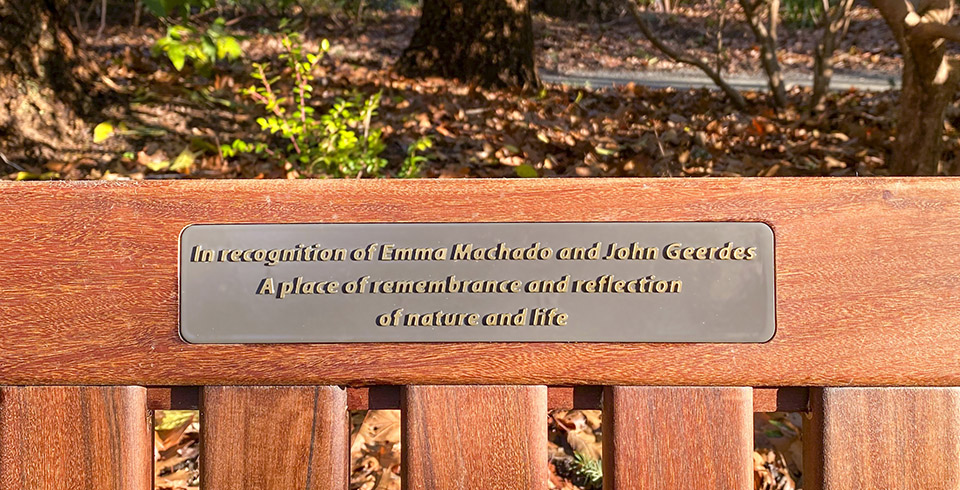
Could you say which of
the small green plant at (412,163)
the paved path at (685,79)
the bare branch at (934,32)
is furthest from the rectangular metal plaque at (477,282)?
the paved path at (685,79)

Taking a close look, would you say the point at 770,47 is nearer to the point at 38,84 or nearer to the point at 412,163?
the point at 412,163

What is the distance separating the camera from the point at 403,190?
0.99 m

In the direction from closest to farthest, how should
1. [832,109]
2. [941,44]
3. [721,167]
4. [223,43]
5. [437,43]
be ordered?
[941,44] → [223,43] → [721,167] → [832,109] → [437,43]

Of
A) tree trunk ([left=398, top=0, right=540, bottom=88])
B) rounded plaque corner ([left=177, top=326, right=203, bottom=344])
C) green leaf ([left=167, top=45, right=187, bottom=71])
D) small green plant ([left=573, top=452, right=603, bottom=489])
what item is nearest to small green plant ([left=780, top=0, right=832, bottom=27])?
tree trunk ([left=398, top=0, right=540, bottom=88])

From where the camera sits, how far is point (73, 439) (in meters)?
1.00

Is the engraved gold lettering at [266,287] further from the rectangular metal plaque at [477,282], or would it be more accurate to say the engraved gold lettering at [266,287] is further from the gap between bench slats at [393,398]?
the gap between bench slats at [393,398]

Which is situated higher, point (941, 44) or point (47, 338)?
point (941, 44)

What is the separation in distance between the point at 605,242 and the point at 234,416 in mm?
499

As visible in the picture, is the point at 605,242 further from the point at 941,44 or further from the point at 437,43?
the point at 437,43

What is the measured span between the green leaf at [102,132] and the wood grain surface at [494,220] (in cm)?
229

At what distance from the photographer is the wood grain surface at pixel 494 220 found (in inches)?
37.9

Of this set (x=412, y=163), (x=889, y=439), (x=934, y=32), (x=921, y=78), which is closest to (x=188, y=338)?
(x=889, y=439)

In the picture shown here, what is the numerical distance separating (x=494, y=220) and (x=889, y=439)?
53 cm

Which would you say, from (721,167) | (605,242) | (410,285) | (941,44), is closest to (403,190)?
(410,285)
